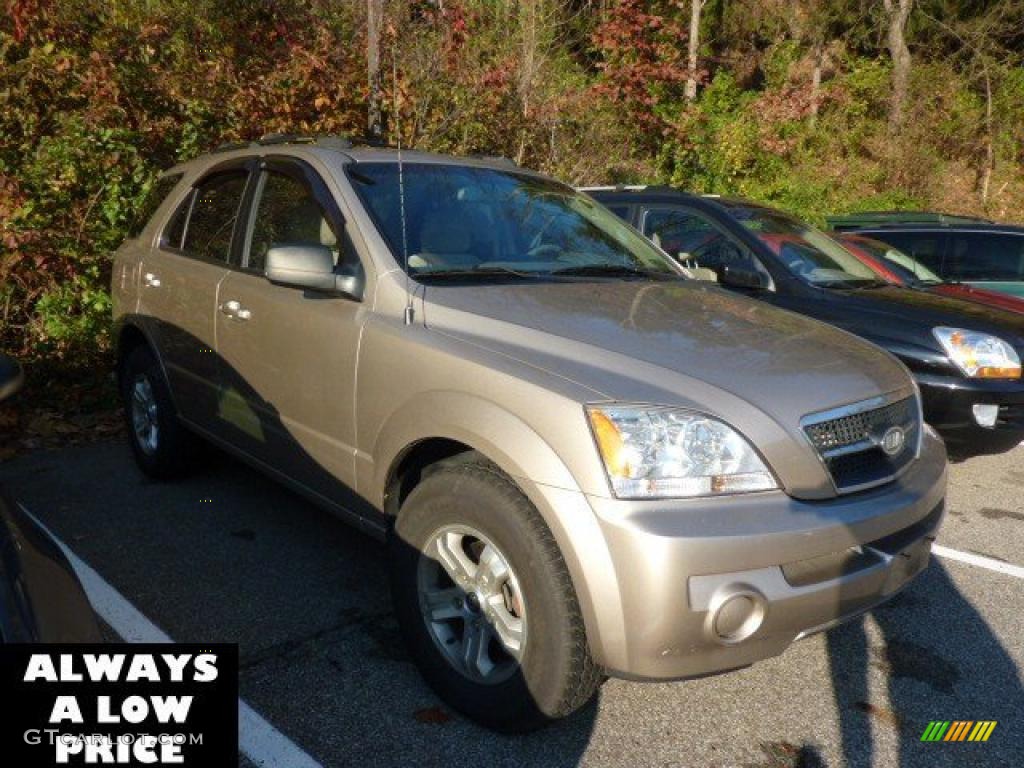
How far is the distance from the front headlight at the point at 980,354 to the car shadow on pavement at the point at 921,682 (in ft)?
5.64

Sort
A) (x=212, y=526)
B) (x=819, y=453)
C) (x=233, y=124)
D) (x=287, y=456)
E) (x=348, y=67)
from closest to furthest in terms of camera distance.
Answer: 1. (x=819, y=453)
2. (x=287, y=456)
3. (x=212, y=526)
4. (x=233, y=124)
5. (x=348, y=67)

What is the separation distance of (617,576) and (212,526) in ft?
8.74

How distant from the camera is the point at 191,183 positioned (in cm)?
449

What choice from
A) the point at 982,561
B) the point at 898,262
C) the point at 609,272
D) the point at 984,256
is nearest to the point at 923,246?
the point at 984,256

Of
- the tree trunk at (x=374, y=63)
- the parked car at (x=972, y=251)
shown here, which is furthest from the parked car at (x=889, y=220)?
the tree trunk at (x=374, y=63)

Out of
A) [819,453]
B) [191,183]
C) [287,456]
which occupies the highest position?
[191,183]

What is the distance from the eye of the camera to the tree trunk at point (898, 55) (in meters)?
18.3

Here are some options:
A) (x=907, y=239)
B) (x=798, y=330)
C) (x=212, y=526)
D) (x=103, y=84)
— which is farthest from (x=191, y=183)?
(x=907, y=239)

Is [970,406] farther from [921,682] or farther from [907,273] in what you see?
[921,682]

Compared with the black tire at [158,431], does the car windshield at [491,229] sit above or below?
above

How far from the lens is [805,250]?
571 centimetres

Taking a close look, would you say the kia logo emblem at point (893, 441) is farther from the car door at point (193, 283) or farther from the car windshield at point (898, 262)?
the car windshield at point (898, 262)

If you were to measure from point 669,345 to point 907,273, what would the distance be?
4.96 metres

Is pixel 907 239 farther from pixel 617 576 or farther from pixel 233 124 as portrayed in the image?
pixel 617 576
